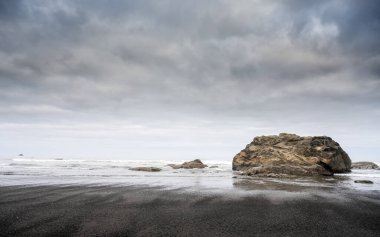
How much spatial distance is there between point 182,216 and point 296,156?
18493mm

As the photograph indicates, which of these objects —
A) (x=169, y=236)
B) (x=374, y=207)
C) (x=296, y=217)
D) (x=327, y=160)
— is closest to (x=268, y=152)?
(x=327, y=160)

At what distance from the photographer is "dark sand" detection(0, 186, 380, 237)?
4281 millimetres

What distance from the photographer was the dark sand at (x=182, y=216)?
4.28 metres

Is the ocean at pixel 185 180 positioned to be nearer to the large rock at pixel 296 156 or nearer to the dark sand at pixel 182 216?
the large rock at pixel 296 156

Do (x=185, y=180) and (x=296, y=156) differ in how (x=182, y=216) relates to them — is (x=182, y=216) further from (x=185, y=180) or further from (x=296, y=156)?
(x=296, y=156)

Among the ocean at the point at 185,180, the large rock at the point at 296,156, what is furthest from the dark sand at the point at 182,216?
the large rock at the point at 296,156

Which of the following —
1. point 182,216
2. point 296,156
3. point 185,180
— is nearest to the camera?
point 182,216

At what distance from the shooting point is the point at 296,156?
848 inches

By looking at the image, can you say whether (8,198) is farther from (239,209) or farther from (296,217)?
(296,217)

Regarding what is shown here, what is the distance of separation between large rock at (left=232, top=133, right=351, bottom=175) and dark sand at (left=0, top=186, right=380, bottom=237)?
37.9 feet

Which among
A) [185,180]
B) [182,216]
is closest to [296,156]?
[185,180]

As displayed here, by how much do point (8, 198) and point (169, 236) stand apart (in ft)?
16.8

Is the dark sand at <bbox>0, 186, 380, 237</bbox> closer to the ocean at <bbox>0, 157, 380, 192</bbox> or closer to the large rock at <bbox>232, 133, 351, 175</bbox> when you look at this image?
the ocean at <bbox>0, 157, 380, 192</bbox>

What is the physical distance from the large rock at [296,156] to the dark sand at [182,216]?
1156 cm
